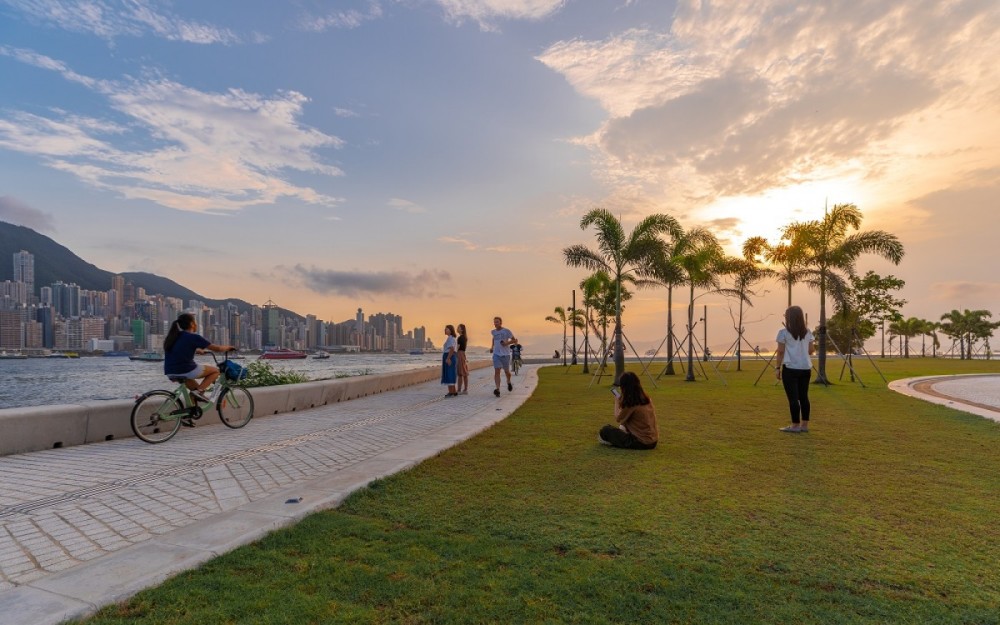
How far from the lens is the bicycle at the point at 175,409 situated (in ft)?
27.9

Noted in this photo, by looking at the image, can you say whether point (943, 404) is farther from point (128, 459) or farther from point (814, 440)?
point (128, 459)

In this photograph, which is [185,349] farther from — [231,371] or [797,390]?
[797,390]

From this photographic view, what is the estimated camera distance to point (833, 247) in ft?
68.5

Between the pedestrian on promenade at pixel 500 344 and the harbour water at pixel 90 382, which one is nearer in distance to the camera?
the pedestrian on promenade at pixel 500 344

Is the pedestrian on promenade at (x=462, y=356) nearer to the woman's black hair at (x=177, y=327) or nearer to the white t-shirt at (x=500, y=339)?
the white t-shirt at (x=500, y=339)

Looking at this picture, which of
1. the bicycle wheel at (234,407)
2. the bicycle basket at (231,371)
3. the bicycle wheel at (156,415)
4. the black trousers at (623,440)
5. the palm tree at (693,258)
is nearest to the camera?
the black trousers at (623,440)

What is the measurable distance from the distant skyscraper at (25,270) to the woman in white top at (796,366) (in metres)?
187

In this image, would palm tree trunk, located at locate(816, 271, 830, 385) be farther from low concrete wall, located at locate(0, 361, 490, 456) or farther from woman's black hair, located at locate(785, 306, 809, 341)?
low concrete wall, located at locate(0, 361, 490, 456)

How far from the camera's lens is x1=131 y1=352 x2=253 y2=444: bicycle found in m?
8.52

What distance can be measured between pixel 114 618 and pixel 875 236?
2425 centimetres

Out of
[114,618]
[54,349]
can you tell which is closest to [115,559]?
[114,618]

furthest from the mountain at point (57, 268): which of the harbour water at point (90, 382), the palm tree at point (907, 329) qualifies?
the palm tree at point (907, 329)

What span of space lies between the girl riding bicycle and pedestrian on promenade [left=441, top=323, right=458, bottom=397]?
7129mm

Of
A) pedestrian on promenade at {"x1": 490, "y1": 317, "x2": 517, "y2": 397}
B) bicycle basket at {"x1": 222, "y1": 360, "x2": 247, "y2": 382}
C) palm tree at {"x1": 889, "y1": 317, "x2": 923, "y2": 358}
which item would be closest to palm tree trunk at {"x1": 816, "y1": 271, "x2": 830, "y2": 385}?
A: pedestrian on promenade at {"x1": 490, "y1": 317, "x2": 517, "y2": 397}
